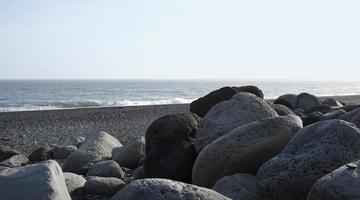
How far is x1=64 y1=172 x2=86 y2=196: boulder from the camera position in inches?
256

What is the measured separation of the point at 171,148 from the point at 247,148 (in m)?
1.60

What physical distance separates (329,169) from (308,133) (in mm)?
568

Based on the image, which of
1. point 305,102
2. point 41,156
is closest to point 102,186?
point 41,156

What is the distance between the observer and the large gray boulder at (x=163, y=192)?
138 inches

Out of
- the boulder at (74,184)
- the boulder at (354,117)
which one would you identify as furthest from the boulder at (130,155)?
the boulder at (354,117)

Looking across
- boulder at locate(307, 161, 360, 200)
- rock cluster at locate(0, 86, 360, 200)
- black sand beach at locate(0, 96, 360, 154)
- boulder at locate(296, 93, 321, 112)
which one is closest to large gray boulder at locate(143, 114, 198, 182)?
rock cluster at locate(0, 86, 360, 200)

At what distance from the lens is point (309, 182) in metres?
4.37

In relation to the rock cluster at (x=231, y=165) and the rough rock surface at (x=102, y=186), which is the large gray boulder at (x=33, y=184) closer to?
the rock cluster at (x=231, y=165)

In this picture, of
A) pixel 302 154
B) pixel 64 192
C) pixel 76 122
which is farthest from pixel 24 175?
pixel 76 122

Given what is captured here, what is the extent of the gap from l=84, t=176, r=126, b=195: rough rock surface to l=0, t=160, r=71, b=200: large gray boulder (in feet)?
6.69

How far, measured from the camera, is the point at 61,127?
19.1 meters

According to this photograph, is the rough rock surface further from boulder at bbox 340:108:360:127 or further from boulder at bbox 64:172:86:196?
boulder at bbox 340:108:360:127

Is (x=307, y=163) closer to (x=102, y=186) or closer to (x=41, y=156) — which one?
(x=102, y=186)

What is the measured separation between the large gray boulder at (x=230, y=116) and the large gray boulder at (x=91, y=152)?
322cm
